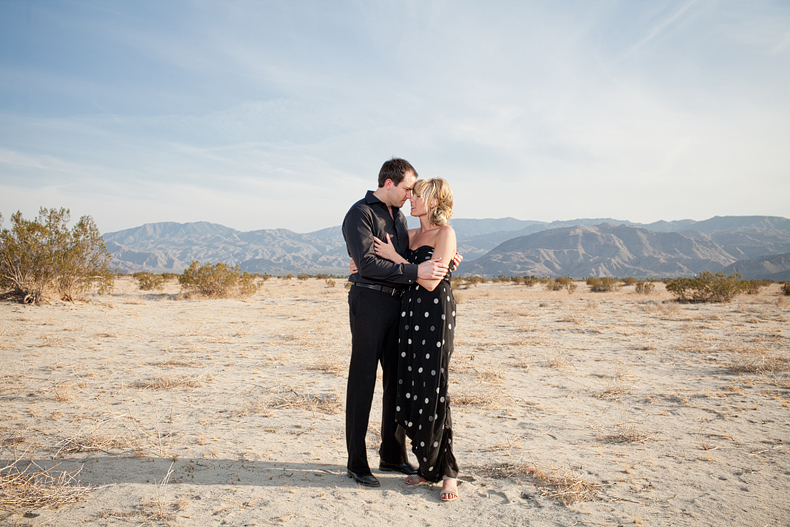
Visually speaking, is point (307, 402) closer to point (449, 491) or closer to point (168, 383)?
point (168, 383)

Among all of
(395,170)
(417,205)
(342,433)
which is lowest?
(342,433)

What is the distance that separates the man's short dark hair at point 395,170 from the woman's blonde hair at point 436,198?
152mm

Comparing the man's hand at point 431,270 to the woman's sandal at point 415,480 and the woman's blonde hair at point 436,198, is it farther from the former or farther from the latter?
the woman's sandal at point 415,480

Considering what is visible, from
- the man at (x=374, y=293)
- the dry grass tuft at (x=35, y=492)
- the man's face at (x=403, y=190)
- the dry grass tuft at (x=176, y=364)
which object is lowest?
the dry grass tuft at (x=176, y=364)

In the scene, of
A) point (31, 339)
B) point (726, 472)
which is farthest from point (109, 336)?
point (726, 472)

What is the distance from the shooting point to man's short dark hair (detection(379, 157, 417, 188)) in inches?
128

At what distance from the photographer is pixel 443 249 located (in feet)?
10.3

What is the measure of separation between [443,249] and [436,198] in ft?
1.27

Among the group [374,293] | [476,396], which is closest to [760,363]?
[476,396]

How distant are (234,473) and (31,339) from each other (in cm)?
783

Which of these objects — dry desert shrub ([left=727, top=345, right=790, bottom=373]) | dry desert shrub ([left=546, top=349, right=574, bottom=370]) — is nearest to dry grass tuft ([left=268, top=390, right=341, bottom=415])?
dry desert shrub ([left=546, top=349, right=574, bottom=370])

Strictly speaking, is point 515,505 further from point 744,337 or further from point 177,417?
point 744,337

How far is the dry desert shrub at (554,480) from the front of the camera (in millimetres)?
3098

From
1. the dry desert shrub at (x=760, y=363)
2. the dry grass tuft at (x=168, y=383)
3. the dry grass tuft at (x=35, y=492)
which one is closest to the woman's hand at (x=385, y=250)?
the dry grass tuft at (x=35, y=492)
